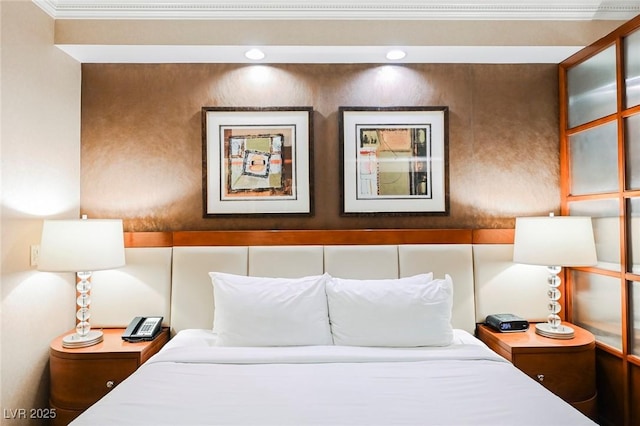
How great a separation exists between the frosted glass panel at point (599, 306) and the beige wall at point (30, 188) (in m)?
3.33

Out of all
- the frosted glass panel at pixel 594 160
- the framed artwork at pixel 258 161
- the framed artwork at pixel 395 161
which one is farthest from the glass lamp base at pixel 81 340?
the frosted glass panel at pixel 594 160

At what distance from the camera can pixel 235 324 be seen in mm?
2135

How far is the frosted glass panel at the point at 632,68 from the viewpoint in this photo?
6.94 ft

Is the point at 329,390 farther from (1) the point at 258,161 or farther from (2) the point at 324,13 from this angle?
(2) the point at 324,13

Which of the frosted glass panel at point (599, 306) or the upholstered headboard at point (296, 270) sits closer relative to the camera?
the frosted glass panel at point (599, 306)

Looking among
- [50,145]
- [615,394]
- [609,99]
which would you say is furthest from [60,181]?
[615,394]

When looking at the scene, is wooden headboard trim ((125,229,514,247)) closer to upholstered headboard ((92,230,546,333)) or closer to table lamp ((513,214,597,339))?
upholstered headboard ((92,230,546,333))

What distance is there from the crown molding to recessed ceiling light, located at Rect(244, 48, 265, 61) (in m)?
0.19

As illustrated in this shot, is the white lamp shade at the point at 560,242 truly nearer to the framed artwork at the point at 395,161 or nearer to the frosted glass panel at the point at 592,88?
the framed artwork at the point at 395,161

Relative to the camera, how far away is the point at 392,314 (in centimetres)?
212

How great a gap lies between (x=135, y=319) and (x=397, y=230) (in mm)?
1757

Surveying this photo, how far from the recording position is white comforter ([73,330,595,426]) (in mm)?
1390

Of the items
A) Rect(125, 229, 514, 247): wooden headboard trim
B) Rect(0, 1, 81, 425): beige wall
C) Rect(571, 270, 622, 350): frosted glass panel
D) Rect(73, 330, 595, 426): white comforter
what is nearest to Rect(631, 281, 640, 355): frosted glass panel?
Rect(571, 270, 622, 350): frosted glass panel

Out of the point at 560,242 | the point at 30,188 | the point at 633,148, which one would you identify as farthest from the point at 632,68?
the point at 30,188
